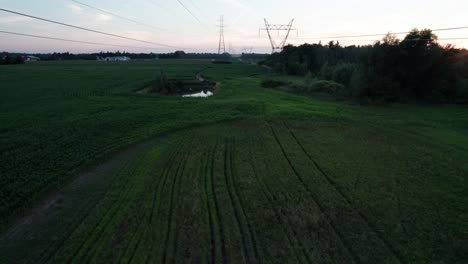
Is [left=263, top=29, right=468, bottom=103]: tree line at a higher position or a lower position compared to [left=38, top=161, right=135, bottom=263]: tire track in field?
higher

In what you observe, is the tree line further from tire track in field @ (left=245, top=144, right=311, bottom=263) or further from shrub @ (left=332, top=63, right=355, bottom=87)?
tire track in field @ (left=245, top=144, right=311, bottom=263)

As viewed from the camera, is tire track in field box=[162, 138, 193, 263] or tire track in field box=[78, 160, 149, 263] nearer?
tire track in field box=[78, 160, 149, 263]

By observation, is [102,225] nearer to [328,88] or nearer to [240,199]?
[240,199]

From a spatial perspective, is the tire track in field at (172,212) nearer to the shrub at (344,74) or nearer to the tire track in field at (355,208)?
the tire track in field at (355,208)

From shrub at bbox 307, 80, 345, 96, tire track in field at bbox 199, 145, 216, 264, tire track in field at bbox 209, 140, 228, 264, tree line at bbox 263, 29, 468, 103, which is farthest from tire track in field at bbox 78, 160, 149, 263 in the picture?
shrub at bbox 307, 80, 345, 96

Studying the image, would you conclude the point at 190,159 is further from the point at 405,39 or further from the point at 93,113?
the point at 405,39

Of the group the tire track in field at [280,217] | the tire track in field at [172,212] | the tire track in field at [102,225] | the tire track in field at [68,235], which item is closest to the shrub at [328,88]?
the tire track in field at [280,217]

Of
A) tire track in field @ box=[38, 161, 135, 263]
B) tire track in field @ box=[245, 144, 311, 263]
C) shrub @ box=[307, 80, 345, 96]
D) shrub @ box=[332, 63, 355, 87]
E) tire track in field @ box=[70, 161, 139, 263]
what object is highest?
shrub @ box=[332, 63, 355, 87]

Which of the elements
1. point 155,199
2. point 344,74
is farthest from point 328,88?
point 155,199

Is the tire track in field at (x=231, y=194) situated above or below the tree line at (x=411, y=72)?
below
